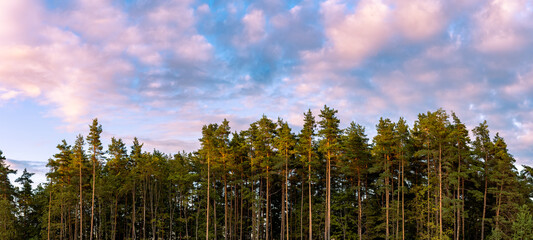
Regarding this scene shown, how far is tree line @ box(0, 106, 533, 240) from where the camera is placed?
43.6 meters

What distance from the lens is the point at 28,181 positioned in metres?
68.9

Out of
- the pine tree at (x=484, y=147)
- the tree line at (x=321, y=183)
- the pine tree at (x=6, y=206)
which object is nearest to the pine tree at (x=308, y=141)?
the tree line at (x=321, y=183)

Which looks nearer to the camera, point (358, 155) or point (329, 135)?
point (329, 135)

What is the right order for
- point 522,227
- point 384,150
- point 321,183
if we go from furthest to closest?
point 321,183, point 384,150, point 522,227

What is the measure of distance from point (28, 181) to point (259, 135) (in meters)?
48.0

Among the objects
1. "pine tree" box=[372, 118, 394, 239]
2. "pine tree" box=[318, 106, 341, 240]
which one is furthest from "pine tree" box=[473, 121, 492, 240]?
"pine tree" box=[318, 106, 341, 240]

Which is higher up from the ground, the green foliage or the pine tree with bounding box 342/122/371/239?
the pine tree with bounding box 342/122/371/239

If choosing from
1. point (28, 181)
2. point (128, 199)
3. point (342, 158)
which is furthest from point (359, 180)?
point (28, 181)

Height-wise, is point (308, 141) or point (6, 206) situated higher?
point (308, 141)

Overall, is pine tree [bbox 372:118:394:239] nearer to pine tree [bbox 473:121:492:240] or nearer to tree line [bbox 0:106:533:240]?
tree line [bbox 0:106:533:240]

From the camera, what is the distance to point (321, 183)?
54031 millimetres

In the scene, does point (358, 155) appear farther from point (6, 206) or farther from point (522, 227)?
point (6, 206)

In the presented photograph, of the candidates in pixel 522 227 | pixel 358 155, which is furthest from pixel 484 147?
pixel 358 155

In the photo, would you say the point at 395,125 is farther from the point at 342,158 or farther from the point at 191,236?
the point at 191,236
